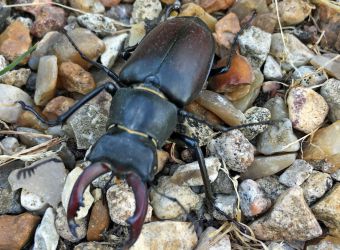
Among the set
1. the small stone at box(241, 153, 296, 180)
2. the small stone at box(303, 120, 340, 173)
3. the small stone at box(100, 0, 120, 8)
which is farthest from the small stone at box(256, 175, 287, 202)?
the small stone at box(100, 0, 120, 8)

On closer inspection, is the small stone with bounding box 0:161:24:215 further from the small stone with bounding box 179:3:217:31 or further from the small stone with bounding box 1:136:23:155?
the small stone with bounding box 179:3:217:31

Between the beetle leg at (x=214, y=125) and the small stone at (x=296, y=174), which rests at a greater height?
the beetle leg at (x=214, y=125)

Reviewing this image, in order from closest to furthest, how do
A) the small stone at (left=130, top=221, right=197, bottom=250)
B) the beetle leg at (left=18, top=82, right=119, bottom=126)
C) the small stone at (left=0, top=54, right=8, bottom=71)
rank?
the small stone at (left=130, top=221, right=197, bottom=250) → the beetle leg at (left=18, top=82, right=119, bottom=126) → the small stone at (left=0, top=54, right=8, bottom=71)

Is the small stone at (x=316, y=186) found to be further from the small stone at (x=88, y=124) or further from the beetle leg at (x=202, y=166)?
the small stone at (x=88, y=124)

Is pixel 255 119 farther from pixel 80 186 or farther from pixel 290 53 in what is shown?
pixel 80 186

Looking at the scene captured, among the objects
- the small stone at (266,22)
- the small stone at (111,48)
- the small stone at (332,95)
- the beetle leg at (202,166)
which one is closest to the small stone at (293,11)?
the small stone at (266,22)

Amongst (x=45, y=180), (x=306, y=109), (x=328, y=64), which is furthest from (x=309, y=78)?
(x=45, y=180)
